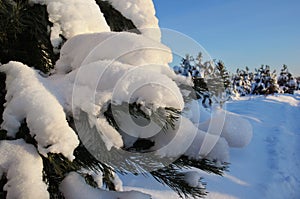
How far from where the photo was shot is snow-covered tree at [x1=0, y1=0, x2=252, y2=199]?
36.5 inches

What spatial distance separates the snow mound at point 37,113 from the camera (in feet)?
2.81

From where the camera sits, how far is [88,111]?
0.96 metres

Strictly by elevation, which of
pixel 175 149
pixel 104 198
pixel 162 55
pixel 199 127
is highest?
pixel 162 55

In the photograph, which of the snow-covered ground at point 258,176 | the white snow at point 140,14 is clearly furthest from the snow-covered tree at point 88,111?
the snow-covered ground at point 258,176

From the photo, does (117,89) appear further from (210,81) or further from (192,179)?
(192,179)

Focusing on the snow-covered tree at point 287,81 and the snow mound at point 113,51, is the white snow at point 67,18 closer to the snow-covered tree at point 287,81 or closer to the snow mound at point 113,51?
the snow mound at point 113,51

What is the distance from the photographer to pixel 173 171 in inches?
53.2

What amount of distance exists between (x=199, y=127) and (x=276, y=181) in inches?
221

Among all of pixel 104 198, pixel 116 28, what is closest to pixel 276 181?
pixel 116 28

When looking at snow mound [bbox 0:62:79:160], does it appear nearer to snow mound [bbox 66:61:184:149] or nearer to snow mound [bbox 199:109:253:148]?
snow mound [bbox 66:61:184:149]

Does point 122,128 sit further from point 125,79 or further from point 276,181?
point 276,181

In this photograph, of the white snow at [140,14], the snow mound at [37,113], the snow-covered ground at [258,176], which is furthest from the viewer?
the snow-covered ground at [258,176]

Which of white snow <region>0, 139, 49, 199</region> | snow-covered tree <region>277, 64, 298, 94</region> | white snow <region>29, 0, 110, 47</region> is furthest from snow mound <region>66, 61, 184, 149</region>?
snow-covered tree <region>277, 64, 298, 94</region>

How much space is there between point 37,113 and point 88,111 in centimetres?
15
